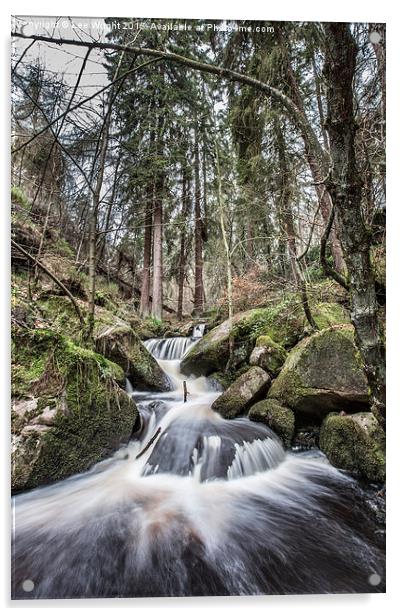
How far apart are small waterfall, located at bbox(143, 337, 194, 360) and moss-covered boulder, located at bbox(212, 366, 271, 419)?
1.19 metres

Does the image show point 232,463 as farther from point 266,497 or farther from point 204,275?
point 204,275

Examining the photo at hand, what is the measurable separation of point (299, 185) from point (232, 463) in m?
3.31

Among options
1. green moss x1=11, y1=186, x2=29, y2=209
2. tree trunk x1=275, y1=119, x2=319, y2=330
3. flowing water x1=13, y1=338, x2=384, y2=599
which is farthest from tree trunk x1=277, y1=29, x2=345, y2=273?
green moss x1=11, y1=186, x2=29, y2=209

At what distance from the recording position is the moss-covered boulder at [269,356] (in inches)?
136

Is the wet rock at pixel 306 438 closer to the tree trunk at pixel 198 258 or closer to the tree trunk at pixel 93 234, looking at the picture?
the tree trunk at pixel 93 234

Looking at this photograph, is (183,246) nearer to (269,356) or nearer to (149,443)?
(269,356)

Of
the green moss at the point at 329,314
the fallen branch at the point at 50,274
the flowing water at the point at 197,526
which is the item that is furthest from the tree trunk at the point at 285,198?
the fallen branch at the point at 50,274

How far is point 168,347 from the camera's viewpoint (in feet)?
14.3

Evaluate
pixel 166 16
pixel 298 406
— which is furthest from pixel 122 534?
pixel 166 16

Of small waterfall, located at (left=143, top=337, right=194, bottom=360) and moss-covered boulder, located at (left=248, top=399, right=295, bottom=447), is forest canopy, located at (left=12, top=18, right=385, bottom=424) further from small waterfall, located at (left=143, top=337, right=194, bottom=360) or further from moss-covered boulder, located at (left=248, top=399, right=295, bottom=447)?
moss-covered boulder, located at (left=248, top=399, right=295, bottom=447)

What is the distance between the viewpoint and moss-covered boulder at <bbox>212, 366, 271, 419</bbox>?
3.15m

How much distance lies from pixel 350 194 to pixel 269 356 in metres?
2.40

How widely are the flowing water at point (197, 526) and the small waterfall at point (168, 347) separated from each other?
150cm

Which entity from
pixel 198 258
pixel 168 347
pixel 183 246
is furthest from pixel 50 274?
pixel 198 258
